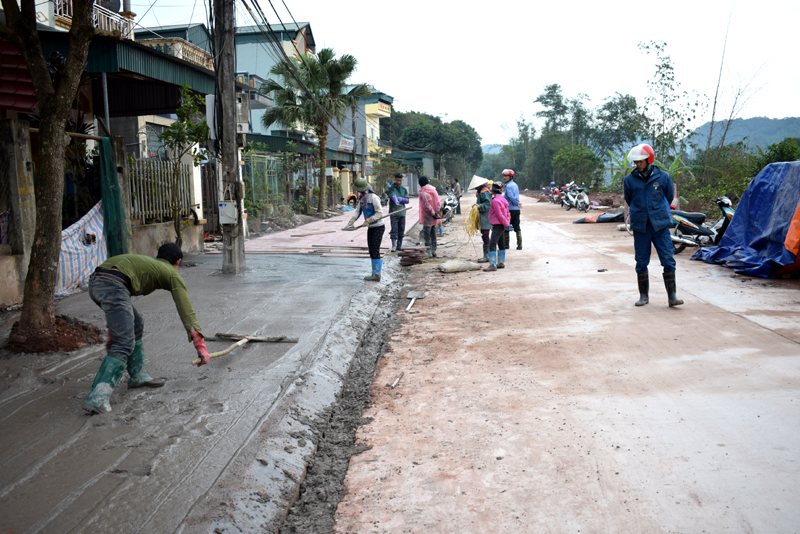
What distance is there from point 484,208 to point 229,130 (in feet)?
15.7

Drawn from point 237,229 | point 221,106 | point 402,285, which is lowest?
point 402,285

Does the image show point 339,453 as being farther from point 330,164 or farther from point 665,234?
point 330,164

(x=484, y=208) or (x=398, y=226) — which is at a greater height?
(x=484, y=208)

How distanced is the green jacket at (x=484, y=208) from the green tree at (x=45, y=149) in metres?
7.27

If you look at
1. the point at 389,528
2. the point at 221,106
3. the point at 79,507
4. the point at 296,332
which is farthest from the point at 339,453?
the point at 221,106

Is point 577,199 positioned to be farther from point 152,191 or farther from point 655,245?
point 655,245

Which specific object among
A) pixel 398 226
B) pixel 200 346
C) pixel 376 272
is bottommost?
pixel 376 272

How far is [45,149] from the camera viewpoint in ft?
17.4

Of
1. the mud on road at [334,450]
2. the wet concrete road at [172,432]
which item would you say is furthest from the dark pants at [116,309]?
the mud on road at [334,450]

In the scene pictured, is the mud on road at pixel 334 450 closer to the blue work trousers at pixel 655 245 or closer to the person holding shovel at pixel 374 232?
the person holding shovel at pixel 374 232

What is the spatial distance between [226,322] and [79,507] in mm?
3861

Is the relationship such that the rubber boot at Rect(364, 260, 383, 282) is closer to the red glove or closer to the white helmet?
the white helmet

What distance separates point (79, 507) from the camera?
2.82 m

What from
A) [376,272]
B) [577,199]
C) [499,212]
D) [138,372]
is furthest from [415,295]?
[577,199]
